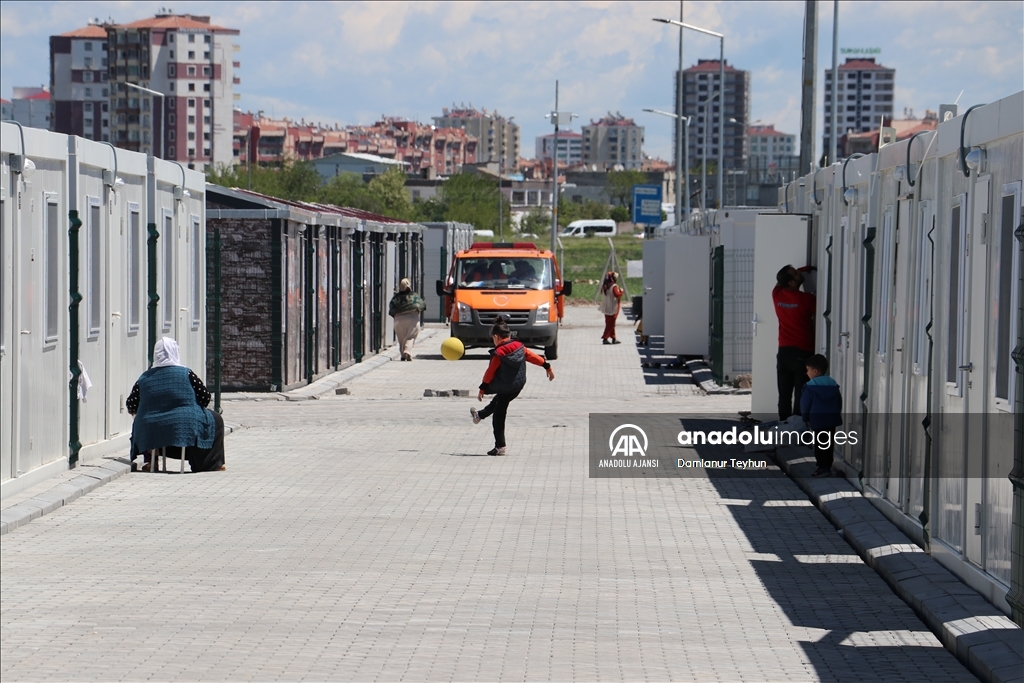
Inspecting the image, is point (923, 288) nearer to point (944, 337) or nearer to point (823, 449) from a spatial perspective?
point (944, 337)

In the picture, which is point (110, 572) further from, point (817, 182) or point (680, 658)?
point (817, 182)

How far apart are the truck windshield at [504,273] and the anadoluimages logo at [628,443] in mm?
13084

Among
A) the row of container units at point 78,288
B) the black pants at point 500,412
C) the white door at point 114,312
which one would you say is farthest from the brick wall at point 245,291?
the black pants at point 500,412

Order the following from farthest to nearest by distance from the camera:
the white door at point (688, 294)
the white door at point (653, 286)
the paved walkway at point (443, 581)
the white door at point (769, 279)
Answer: the white door at point (653, 286)
the white door at point (688, 294)
the white door at point (769, 279)
the paved walkway at point (443, 581)

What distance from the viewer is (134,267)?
15516 millimetres

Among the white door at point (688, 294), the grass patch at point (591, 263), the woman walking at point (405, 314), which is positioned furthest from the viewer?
the grass patch at point (591, 263)

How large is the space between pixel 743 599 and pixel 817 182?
8.35m

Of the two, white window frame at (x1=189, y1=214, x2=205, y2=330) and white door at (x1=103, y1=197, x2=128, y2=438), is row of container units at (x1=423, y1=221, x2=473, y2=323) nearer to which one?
white window frame at (x1=189, y1=214, x2=205, y2=330)

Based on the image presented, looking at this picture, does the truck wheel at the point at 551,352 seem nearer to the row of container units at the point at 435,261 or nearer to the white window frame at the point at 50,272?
the row of container units at the point at 435,261

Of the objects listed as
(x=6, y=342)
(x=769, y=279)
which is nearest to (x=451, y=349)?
(x=769, y=279)

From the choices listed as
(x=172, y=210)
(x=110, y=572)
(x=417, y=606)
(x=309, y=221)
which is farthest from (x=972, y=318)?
(x=309, y=221)

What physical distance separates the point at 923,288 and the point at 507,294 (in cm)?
2031

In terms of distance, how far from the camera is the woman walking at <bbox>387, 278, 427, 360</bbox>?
29709 millimetres

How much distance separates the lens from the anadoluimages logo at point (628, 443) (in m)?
15.8
